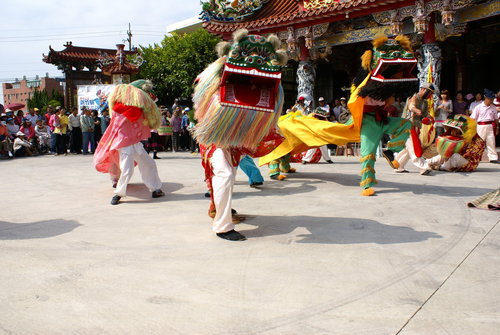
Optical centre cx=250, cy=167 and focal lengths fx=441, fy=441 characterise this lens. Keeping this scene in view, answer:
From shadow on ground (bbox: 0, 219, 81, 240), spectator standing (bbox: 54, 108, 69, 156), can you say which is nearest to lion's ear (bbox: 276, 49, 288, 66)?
shadow on ground (bbox: 0, 219, 81, 240)

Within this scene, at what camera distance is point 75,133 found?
14.1m

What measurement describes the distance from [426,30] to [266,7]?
5.64 m

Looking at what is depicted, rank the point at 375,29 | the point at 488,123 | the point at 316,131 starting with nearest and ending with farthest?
the point at 316,131, the point at 488,123, the point at 375,29

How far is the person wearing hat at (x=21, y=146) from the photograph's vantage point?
1320cm

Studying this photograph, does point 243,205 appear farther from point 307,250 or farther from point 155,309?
point 155,309

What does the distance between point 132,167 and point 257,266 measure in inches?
125

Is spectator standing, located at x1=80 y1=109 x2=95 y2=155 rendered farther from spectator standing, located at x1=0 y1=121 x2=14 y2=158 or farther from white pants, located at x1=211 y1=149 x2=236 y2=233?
white pants, located at x1=211 y1=149 x2=236 y2=233

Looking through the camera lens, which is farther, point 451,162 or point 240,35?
point 451,162

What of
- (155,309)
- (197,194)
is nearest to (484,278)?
(155,309)

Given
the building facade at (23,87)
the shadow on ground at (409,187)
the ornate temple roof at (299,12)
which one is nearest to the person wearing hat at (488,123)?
the shadow on ground at (409,187)

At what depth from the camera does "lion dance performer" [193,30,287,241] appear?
12.1ft

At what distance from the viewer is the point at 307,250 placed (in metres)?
3.55

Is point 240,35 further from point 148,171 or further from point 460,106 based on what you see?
point 460,106

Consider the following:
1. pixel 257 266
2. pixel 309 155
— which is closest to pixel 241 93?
pixel 257 266
